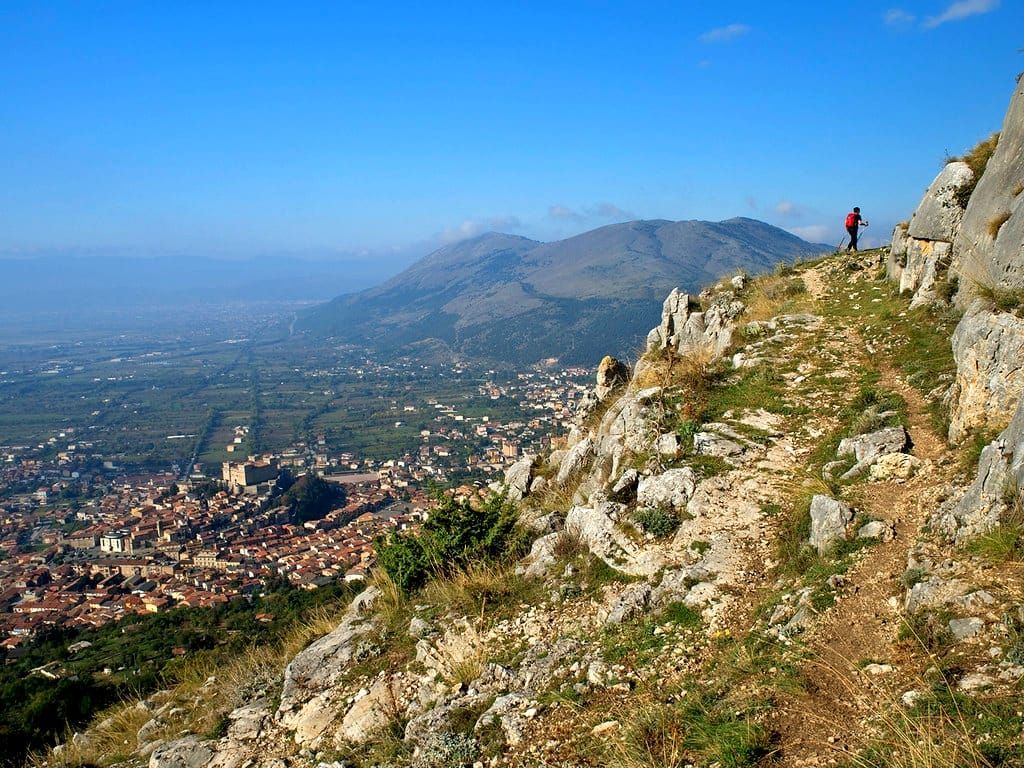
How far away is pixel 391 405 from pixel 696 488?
329ft

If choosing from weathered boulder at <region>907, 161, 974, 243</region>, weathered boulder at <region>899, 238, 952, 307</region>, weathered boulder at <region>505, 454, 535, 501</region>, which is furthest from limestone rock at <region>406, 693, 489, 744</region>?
weathered boulder at <region>907, 161, 974, 243</region>

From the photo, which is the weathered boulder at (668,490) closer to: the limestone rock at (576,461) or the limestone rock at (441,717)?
the limestone rock at (576,461)

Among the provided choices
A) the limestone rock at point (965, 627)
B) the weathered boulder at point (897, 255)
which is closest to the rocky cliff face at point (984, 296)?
the weathered boulder at point (897, 255)

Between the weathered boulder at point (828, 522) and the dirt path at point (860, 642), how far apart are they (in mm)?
238

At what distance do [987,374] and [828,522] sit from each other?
262cm

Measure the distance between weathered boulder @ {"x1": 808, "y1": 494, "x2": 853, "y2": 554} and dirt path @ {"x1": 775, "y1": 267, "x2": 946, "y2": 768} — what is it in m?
0.24

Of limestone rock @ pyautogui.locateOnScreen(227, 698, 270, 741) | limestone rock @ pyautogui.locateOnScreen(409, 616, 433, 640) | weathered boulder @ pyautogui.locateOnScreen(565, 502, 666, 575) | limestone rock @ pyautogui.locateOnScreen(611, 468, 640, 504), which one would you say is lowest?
limestone rock @ pyautogui.locateOnScreen(227, 698, 270, 741)

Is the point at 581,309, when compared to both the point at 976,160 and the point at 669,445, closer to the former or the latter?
the point at 976,160

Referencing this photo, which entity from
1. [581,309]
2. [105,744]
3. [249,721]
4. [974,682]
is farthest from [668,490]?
[581,309]

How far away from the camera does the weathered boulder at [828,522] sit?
265 inches

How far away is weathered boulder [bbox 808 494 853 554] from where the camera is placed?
6730 mm

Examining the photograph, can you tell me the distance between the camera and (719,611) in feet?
21.2

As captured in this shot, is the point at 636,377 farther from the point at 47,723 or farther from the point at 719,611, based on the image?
the point at 47,723

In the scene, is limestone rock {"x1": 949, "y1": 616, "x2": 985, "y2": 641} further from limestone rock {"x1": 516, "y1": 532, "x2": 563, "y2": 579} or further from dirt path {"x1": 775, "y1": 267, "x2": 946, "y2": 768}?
limestone rock {"x1": 516, "y1": 532, "x2": 563, "y2": 579}
